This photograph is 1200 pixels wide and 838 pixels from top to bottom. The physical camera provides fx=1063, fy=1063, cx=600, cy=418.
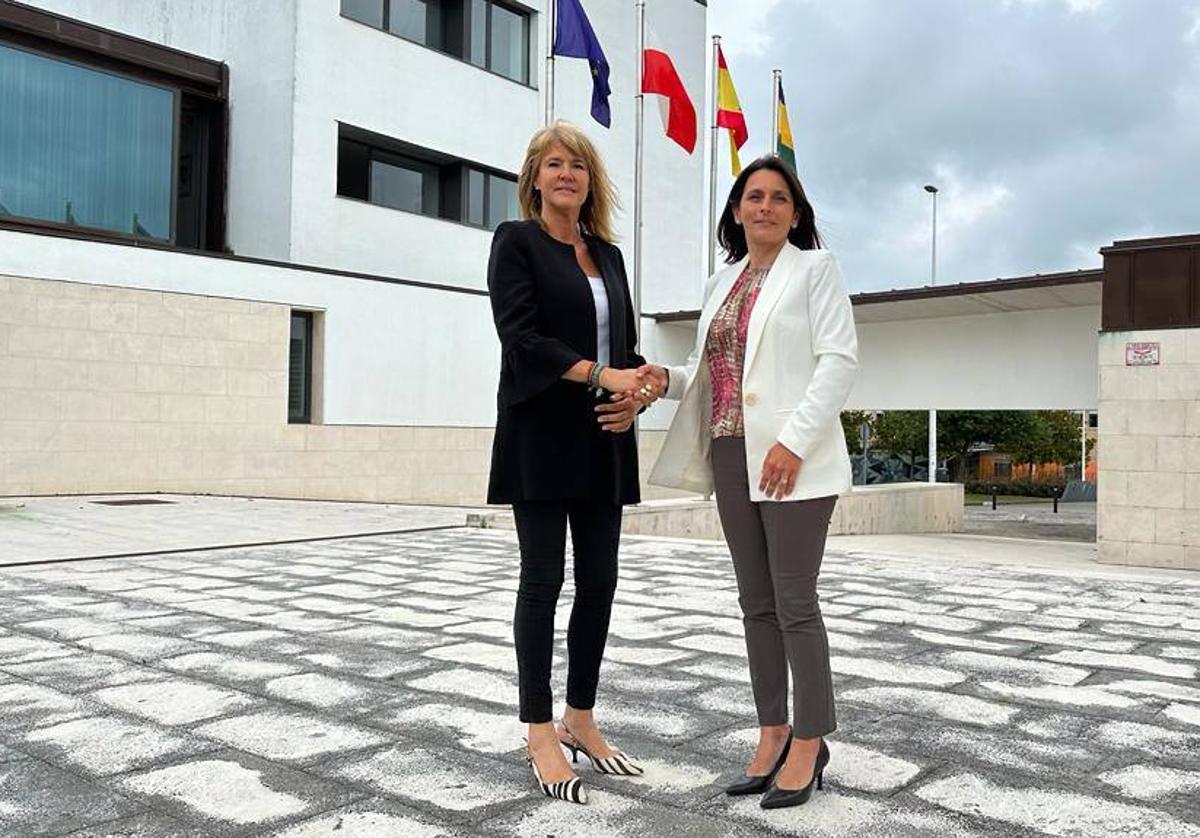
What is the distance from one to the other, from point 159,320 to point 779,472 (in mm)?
13483

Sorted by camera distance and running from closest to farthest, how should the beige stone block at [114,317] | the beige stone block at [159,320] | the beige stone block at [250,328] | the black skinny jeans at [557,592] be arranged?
the black skinny jeans at [557,592] < the beige stone block at [114,317] < the beige stone block at [159,320] < the beige stone block at [250,328]

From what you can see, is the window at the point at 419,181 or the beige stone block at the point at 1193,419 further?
the window at the point at 419,181

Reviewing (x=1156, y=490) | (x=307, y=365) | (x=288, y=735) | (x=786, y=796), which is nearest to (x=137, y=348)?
(x=307, y=365)

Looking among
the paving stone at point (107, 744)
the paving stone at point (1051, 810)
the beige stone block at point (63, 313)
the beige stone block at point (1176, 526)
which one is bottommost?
the paving stone at point (107, 744)

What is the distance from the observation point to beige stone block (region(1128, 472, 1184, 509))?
1162 cm

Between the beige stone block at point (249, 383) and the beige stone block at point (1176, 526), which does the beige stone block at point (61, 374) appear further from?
the beige stone block at point (1176, 526)

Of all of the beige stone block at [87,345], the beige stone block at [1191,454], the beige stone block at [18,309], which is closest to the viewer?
the beige stone block at [1191,454]

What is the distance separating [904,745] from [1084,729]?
28.1 inches

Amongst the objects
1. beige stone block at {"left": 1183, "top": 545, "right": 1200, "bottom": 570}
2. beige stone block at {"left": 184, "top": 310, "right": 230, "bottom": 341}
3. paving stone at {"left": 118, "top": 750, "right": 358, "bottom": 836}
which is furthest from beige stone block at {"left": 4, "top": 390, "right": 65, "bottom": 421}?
beige stone block at {"left": 1183, "top": 545, "right": 1200, "bottom": 570}

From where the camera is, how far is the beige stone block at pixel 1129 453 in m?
11.7

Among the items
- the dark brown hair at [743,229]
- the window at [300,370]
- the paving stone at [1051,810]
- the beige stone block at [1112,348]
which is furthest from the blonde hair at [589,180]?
the window at [300,370]

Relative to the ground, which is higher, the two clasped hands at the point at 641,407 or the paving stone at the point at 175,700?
the two clasped hands at the point at 641,407

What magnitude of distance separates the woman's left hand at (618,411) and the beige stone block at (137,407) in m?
12.9

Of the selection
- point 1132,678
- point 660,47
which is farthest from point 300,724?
point 660,47
